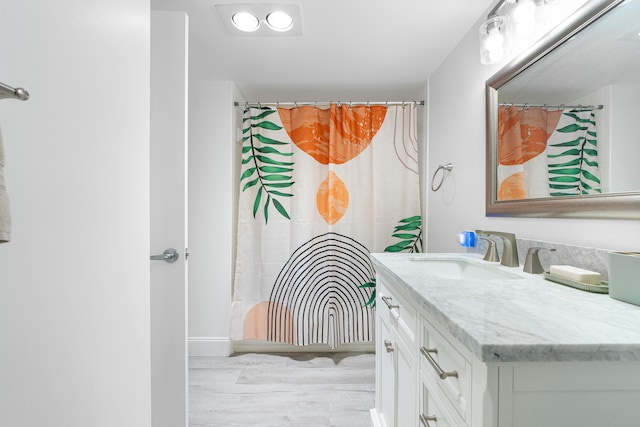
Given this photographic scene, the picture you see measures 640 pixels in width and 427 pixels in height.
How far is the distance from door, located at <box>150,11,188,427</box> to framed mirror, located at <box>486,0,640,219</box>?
145cm

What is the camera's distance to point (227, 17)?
1.62 m

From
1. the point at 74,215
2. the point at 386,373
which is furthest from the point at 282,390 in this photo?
the point at 74,215

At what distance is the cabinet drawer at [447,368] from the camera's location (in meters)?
0.61

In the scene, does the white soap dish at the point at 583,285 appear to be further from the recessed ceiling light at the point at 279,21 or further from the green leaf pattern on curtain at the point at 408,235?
the recessed ceiling light at the point at 279,21

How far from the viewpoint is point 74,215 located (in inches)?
27.8

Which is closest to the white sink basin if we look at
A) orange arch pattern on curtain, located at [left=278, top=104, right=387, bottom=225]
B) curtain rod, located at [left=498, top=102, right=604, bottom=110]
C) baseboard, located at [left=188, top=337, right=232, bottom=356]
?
curtain rod, located at [left=498, top=102, right=604, bottom=110]

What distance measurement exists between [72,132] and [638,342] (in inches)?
45.8

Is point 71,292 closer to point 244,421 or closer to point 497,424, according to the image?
point 497,424

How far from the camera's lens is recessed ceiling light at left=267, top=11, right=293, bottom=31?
1583mm

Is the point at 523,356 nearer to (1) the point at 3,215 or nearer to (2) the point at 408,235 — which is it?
(1) the point at 3,215

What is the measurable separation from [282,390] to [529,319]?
1.75 m

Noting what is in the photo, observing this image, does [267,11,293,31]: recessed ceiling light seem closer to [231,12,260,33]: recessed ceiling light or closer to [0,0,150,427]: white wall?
[231,12,260,33]: recessed ceiling light

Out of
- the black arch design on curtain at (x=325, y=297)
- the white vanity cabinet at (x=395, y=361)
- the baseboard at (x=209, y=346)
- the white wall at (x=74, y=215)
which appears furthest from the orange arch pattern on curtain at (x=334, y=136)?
the white wall at (x=74, y=215)

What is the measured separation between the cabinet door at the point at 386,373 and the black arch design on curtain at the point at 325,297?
872 millimetres
